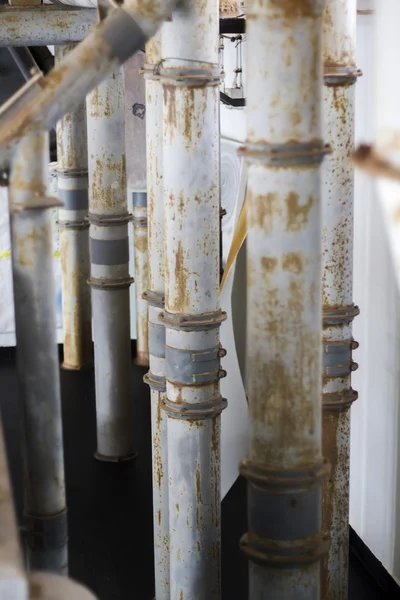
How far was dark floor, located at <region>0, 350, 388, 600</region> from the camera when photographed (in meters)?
6.38

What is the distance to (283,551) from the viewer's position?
3549 millimetres

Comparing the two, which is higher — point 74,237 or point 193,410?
point 74,237

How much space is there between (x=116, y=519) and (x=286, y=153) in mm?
4526

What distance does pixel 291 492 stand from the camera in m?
3.47

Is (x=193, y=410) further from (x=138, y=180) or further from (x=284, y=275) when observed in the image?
(x=138, y=180)

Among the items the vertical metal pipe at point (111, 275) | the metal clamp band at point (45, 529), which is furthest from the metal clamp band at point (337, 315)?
the vertical metal pipe at point (111, 275)

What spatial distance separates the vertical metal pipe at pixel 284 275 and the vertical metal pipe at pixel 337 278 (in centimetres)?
147

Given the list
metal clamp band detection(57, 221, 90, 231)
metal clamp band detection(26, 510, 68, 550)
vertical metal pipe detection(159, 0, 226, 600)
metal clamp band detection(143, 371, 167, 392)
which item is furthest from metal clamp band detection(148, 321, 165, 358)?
metal clamp band detection(57, 221, 90, 231)

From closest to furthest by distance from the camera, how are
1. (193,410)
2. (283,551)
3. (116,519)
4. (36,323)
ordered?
(36,323) → (283,551) → (193,410) → (116,519)

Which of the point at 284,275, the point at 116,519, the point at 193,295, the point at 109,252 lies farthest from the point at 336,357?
the point at 109,252

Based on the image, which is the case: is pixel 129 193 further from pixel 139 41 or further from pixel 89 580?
pixel 139 41

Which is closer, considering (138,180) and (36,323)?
(36,323)

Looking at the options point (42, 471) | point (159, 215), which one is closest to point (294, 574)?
point (42, 471)

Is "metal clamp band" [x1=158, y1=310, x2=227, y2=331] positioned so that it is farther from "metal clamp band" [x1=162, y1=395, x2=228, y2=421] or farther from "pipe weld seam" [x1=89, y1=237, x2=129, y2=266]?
"pipe weld seam" [x1=89, y1=237, x2=129, y2=266]
